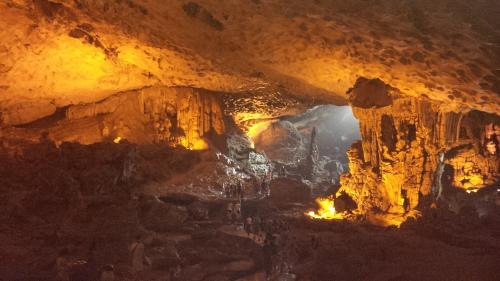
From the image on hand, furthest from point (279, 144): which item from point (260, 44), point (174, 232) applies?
point (260, 44)

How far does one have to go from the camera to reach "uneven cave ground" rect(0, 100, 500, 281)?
8.08 metres

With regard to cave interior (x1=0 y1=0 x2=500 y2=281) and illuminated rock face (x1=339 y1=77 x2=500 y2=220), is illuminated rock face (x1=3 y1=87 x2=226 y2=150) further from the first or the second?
illuminated rock face (x1=339 y1=77 x2=500 y2=220)

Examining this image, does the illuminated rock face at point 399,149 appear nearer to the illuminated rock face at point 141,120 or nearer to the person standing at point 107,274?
the illuminated rock face at point 141,120

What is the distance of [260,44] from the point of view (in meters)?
9.75

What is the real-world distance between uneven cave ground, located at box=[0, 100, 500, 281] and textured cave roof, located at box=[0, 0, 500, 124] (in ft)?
8.93

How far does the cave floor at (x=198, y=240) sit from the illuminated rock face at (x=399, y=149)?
1.62 metres

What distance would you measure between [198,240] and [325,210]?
686 centimetres

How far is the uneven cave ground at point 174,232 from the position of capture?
8078 millimetres

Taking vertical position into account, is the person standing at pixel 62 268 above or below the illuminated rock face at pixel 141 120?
below

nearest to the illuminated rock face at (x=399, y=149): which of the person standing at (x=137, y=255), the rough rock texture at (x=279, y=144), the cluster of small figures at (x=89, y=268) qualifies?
the person standing at (x=137, y=255)

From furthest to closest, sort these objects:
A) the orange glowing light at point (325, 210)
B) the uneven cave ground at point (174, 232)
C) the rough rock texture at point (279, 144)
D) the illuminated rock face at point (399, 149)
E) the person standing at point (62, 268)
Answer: the rough rock texture at point (279, 144) → the orange glowing light at point (325, 210) → the illuminated rock face at point (399, 149) → the uneven cave ground at point (174, 232) → the person standing at point (62, 268)

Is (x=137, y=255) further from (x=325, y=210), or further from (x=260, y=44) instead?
(x=325, y=210)

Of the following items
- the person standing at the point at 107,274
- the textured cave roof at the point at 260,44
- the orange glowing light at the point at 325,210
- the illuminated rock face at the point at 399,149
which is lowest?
the person standing at the point at 107,274

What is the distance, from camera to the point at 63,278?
23.8 ft
